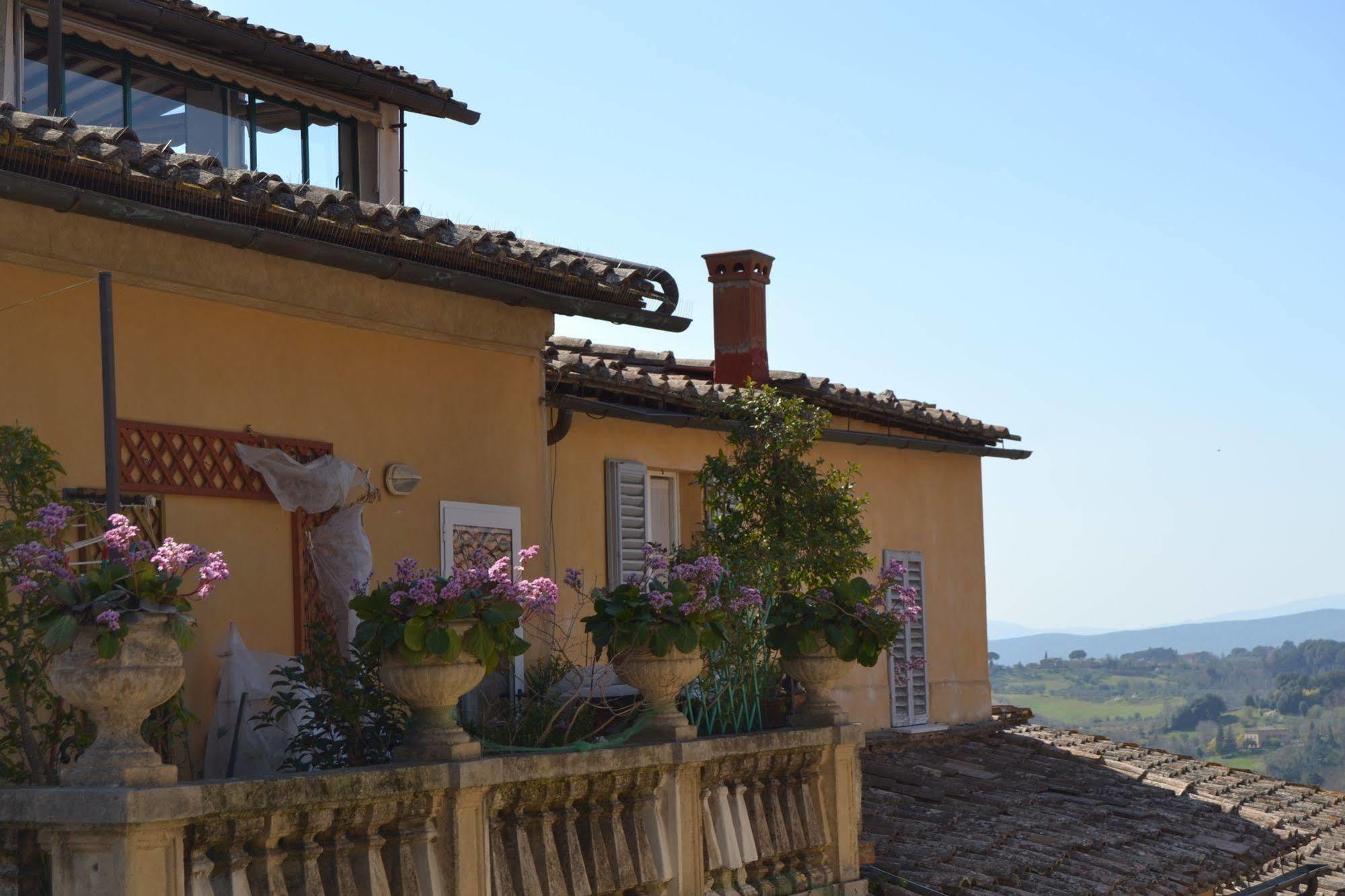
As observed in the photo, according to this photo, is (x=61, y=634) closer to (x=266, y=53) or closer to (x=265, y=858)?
(x=265, y=858)

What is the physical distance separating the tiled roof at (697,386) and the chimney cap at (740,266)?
0.88 metres

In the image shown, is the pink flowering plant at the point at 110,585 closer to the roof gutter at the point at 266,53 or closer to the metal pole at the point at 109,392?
the metal pole at the point at 109,392

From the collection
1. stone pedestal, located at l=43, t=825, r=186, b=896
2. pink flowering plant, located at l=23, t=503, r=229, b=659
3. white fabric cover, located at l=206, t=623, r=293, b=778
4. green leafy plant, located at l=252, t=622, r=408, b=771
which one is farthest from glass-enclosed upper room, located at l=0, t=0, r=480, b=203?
stone pedestal, located at l=43, t=825, r=186, b=896

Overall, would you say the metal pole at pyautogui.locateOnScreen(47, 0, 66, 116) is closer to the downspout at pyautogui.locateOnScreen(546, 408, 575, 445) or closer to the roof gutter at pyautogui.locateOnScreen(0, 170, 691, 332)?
the roof gutter at pyautogui.locateOnScreen(0, 170, 691, 332)

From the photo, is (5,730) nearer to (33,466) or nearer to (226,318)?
(33,466)

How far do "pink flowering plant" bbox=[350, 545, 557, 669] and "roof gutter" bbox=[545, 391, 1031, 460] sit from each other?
4669mm

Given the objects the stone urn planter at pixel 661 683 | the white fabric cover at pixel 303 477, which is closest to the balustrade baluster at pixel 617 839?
the stone urn planter at pixel 661 683

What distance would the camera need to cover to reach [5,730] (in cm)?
759

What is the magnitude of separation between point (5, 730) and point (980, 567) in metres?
12.4

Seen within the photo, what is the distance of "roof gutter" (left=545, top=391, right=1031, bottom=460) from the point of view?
12.1 m

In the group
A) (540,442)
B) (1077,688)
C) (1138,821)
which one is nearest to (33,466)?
(540,442)

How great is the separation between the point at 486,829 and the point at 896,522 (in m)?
10.00

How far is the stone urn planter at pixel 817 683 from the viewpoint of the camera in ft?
32.6

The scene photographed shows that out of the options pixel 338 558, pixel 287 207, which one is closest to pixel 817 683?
pixel 338 558
